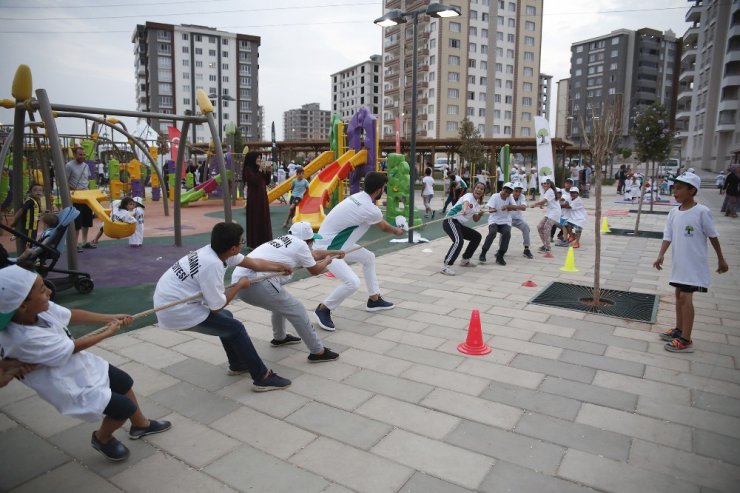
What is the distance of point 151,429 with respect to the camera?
353 centimetres

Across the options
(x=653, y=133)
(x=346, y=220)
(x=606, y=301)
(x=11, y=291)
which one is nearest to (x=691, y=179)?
(x=606, y=301)

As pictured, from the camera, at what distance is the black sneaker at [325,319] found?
581 centimetres

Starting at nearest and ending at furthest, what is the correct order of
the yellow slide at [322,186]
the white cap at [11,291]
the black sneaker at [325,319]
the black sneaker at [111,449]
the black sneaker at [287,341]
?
the white cap at [11,291] → the black sneaker at [111,449] → the black sneaker at [287,341] → the black sneaker at [325,319] → the yellow slide at [322,186]

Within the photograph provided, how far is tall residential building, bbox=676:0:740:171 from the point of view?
49.3m

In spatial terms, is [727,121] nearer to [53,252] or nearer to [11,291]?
[53,252]

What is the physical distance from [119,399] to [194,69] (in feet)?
284

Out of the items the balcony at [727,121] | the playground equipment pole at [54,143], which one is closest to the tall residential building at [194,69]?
the balcony at [727,121]

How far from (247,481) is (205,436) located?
69 centimetres

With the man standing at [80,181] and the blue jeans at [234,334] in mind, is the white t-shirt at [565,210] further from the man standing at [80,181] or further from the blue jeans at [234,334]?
the man standing at [80,181]

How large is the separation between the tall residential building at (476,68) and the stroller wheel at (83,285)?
61.0 m

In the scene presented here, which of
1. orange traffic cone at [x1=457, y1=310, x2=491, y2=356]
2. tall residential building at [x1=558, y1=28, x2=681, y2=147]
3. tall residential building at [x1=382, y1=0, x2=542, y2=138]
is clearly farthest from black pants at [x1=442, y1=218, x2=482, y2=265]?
tall residential building at [x1=558, y1=28, x2=681, y2=147]

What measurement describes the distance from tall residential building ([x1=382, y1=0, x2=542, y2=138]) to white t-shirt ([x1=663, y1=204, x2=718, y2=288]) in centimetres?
Result: 6208

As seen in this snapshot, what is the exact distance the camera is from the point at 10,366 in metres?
2.67

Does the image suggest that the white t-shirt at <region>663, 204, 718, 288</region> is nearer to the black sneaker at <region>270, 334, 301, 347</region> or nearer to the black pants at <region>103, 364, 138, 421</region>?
the black sneaker at <region>270, 334, 301, 347</region>
